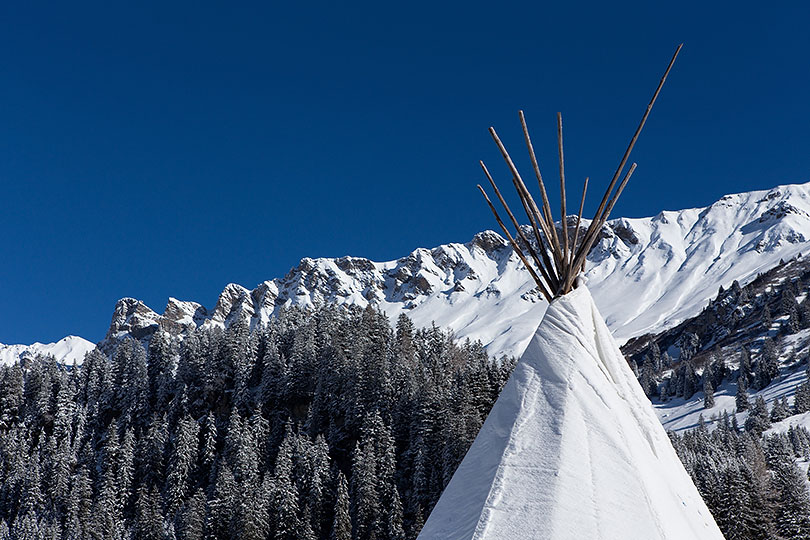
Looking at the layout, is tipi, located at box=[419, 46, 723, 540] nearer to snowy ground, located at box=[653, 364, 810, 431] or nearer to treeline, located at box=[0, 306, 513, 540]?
treeline, located at box=[0, 306, 513, 540]

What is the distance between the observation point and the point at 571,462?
5.71 m

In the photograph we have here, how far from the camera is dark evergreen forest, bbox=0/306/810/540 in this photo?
1928 inches

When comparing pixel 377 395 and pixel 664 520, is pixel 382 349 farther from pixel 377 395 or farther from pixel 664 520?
pixel 664 520

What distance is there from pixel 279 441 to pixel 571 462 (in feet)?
227

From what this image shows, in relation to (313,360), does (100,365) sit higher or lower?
higher

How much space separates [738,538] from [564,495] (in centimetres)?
3803

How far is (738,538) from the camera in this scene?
3712 centimetres

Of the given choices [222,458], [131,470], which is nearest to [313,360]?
[222,458]

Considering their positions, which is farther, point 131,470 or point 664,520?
point 131,470

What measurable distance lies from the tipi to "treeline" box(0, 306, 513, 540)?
42.1m

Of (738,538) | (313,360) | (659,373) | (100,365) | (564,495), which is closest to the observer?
(564,495)

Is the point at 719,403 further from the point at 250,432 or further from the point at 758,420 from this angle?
the point at 250,432

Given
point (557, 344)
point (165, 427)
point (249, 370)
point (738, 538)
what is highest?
point (249, 370)

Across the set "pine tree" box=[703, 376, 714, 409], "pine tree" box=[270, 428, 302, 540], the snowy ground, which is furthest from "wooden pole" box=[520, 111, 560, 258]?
"pine tree" box=[703, 376, 714, 409]
